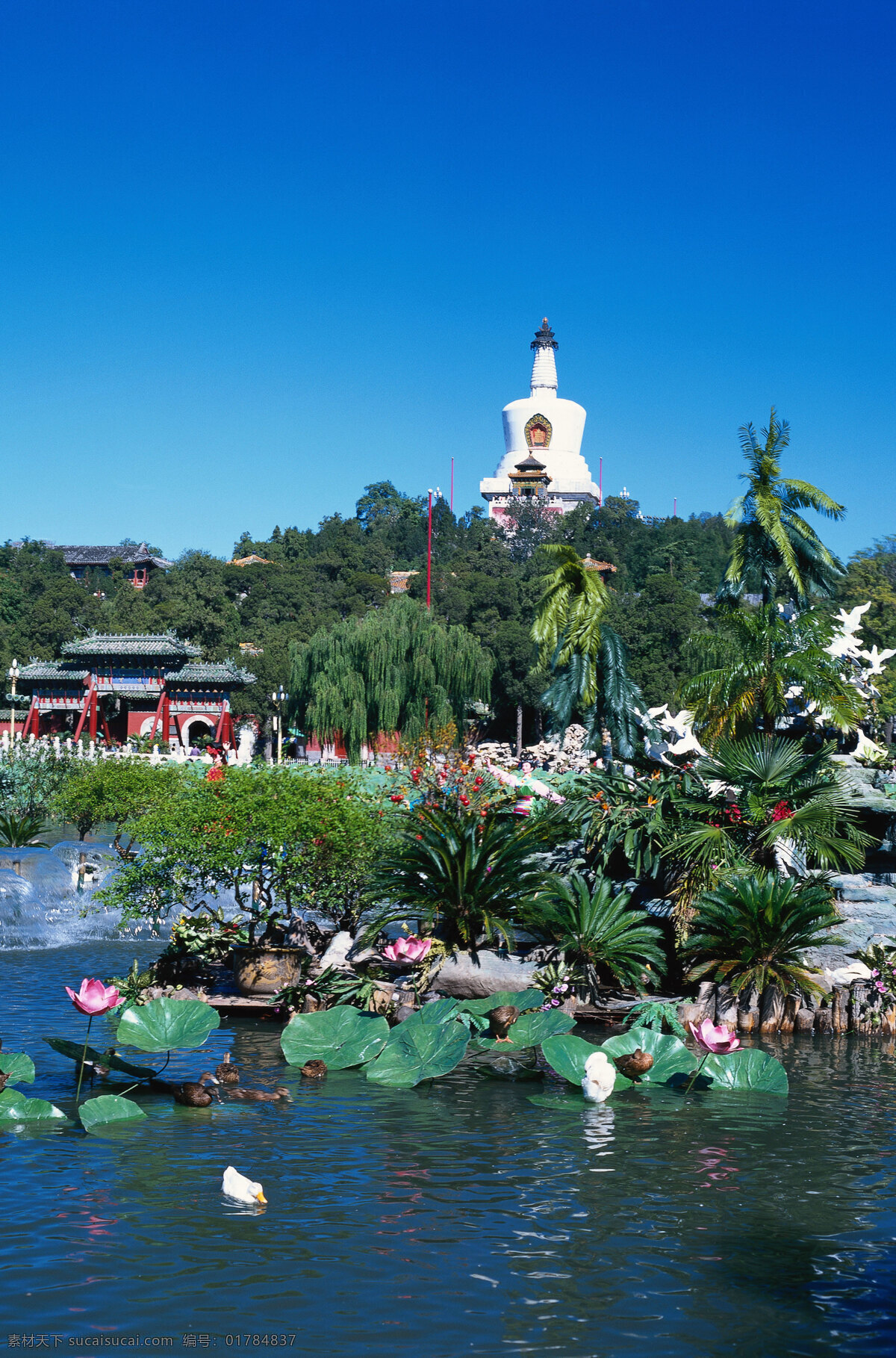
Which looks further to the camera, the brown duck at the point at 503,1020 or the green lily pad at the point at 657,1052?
the brown duck at the point at 503,1020

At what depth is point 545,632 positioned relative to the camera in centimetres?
2312

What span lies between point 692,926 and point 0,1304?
7.66 meters

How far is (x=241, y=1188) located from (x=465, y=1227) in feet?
3.63

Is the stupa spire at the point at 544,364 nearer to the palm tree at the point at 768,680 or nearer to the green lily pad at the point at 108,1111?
the palm tree at the point at 768,680

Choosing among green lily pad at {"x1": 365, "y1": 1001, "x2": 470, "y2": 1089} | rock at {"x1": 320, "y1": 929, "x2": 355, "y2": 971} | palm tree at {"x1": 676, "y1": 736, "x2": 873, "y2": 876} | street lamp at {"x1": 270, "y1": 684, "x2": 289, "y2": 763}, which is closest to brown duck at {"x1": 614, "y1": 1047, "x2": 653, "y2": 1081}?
green lily pad at {"x1": 365, "y1": 1001, "x2": 470, "y2": 1089}

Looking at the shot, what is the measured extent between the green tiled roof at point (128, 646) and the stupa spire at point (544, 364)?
58.8m

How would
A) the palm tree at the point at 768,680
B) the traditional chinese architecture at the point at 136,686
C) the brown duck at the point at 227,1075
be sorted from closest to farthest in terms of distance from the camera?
1. the brown duck at the point at 227,1075
2. the palm tree at the point at 768,680
3. the traditional chinese architecture at the point at 136,686

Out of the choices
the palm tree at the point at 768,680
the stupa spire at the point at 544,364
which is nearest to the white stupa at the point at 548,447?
the stupa spire at the point at 544,364

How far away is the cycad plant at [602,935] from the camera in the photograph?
36.5 ft

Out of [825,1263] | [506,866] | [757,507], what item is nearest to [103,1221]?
[825,1263]

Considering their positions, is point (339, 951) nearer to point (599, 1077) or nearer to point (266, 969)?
point (266, 969)

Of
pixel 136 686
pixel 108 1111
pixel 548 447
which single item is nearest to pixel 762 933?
pixel 108 1111

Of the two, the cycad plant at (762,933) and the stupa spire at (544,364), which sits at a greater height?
the stupa spire at (544,364)

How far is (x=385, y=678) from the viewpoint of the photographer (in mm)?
42094
